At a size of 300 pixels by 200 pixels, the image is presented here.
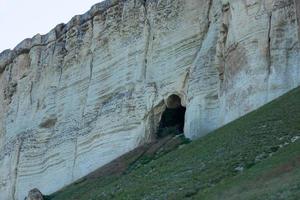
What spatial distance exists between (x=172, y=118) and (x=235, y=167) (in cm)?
1742

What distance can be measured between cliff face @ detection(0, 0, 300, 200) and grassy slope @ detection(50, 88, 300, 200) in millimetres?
4399

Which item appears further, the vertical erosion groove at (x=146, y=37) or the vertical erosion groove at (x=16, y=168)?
the vertical erosion groove at (x=16, y=168)

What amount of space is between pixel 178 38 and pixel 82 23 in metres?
9.07

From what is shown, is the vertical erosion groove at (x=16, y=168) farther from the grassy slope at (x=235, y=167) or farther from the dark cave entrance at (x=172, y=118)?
the grassy slope at (x=235, y=167)

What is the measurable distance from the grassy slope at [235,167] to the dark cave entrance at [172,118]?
26.0ft

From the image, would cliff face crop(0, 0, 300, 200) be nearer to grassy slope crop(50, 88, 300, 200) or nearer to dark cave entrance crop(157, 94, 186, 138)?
dark cave entrance crop(157, 94, 186, 138)

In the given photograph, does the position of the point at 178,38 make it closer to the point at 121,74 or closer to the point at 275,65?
the point at 121,74

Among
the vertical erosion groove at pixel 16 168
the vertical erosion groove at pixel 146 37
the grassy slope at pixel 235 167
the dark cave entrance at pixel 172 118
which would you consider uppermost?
the vertical erosion groove at pixel 146 37

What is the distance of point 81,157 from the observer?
46.1m

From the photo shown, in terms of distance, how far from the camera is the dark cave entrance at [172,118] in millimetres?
42094

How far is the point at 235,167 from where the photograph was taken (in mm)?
25688

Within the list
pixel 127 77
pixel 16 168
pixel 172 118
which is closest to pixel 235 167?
pixel 172 118

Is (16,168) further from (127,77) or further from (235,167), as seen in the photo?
(235,167)

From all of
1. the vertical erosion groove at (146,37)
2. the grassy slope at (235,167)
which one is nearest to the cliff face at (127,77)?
the vertical erosion groove at (146,37)
